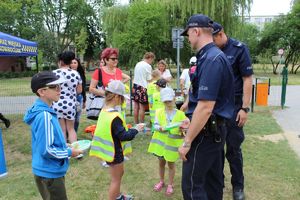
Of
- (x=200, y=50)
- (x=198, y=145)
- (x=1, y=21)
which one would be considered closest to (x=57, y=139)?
(x=198, y=145)

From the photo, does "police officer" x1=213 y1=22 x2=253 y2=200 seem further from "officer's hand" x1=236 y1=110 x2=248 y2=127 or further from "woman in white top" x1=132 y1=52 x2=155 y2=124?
"woman in white top" x1=132 y1=52 x2=155 y2=124

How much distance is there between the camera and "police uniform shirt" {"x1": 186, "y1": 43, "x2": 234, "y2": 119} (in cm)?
252

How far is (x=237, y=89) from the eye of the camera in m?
3.77

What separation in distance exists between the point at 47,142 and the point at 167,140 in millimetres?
1798

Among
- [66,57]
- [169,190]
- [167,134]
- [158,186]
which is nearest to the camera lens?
[167,134]

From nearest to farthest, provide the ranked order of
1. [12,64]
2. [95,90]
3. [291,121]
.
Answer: [95,90] < [291,121] < [12,64]

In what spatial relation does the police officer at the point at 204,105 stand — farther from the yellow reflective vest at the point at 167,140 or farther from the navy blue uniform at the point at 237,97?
the yellow reflective vest at the point at 167,140

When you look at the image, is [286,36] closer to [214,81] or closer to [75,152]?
[214,81]

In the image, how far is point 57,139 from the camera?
103 inches

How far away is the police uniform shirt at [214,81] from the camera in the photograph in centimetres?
252

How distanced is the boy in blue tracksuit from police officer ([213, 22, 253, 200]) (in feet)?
6.13

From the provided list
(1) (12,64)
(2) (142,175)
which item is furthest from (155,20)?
(1) (12,64)

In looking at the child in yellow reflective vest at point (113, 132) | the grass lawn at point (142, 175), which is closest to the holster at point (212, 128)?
the child in yellow reflective vest at point (113, 132)

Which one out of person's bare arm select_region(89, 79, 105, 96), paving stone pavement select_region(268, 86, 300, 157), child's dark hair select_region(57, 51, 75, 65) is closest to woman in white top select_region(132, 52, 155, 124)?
person's bare arm select_region(89, 79, 105, 96)
